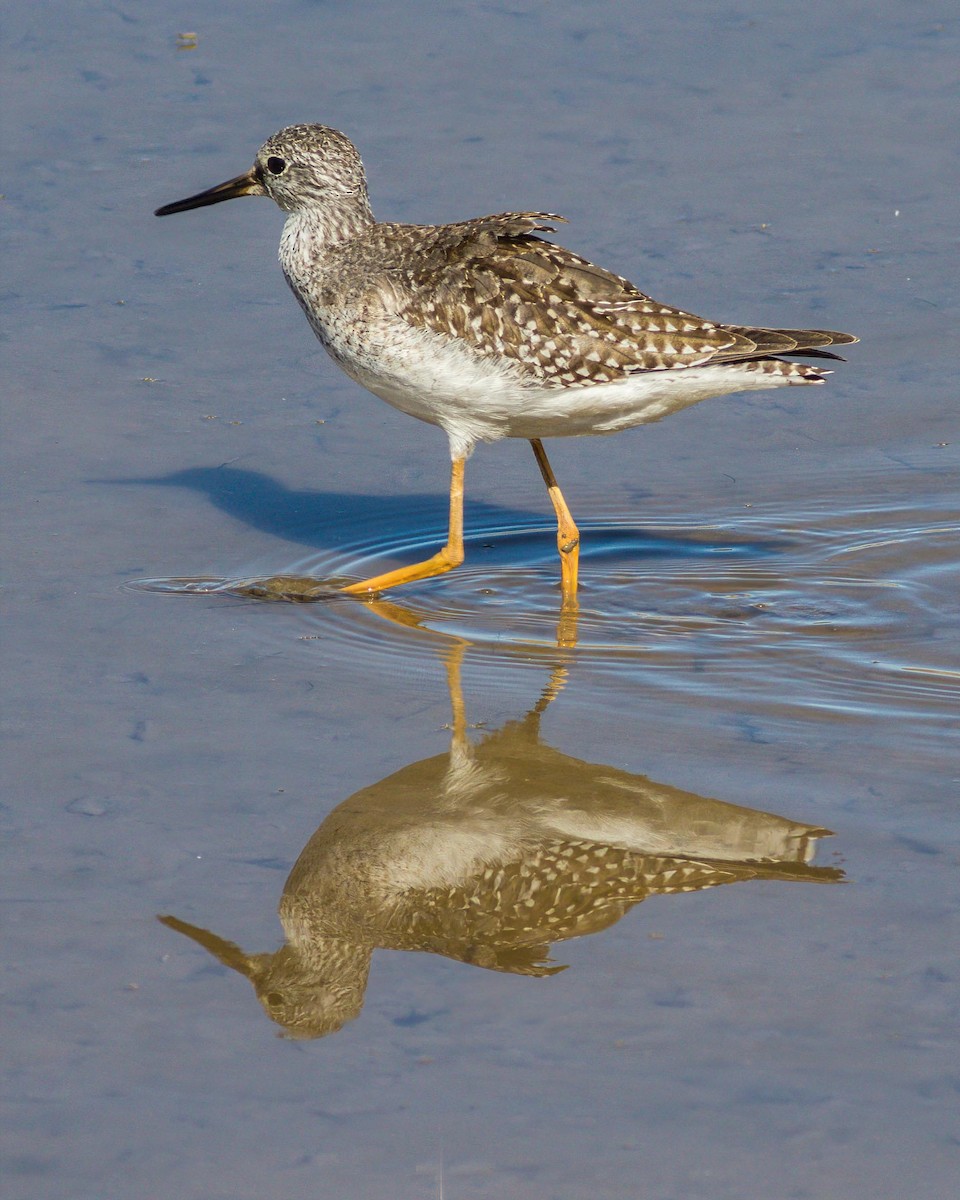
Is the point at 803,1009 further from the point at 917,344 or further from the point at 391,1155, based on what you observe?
the point at 917,344

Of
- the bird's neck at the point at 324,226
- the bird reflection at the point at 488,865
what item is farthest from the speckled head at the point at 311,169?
the bird reflection at the point at 488,865

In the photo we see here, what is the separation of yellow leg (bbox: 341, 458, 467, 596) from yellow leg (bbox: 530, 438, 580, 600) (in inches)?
19.2

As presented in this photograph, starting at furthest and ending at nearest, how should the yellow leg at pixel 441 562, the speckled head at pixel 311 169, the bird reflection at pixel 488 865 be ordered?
the speckled head at pixel 311 169 → the yellow leg at pixel 441 562 → the bird reflection at pixel 488 865

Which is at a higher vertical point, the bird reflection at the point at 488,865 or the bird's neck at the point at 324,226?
the bird's neck at the point at 324,226

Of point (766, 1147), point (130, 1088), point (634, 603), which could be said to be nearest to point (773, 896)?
point (766, 1147)

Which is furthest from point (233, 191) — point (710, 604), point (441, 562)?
point (710, 604)

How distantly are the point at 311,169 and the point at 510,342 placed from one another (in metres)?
1.54

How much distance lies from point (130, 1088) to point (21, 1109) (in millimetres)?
288

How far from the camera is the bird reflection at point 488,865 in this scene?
5430 mm

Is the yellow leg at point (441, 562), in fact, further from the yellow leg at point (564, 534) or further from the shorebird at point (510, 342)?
the yellow leg at point (564, 534)

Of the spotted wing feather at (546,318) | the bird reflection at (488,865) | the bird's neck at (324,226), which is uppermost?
the bird's neck at (324,226)

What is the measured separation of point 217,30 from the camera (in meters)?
13.8

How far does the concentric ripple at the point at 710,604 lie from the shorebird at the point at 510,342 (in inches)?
10.3

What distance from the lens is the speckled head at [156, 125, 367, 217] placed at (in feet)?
29.2
